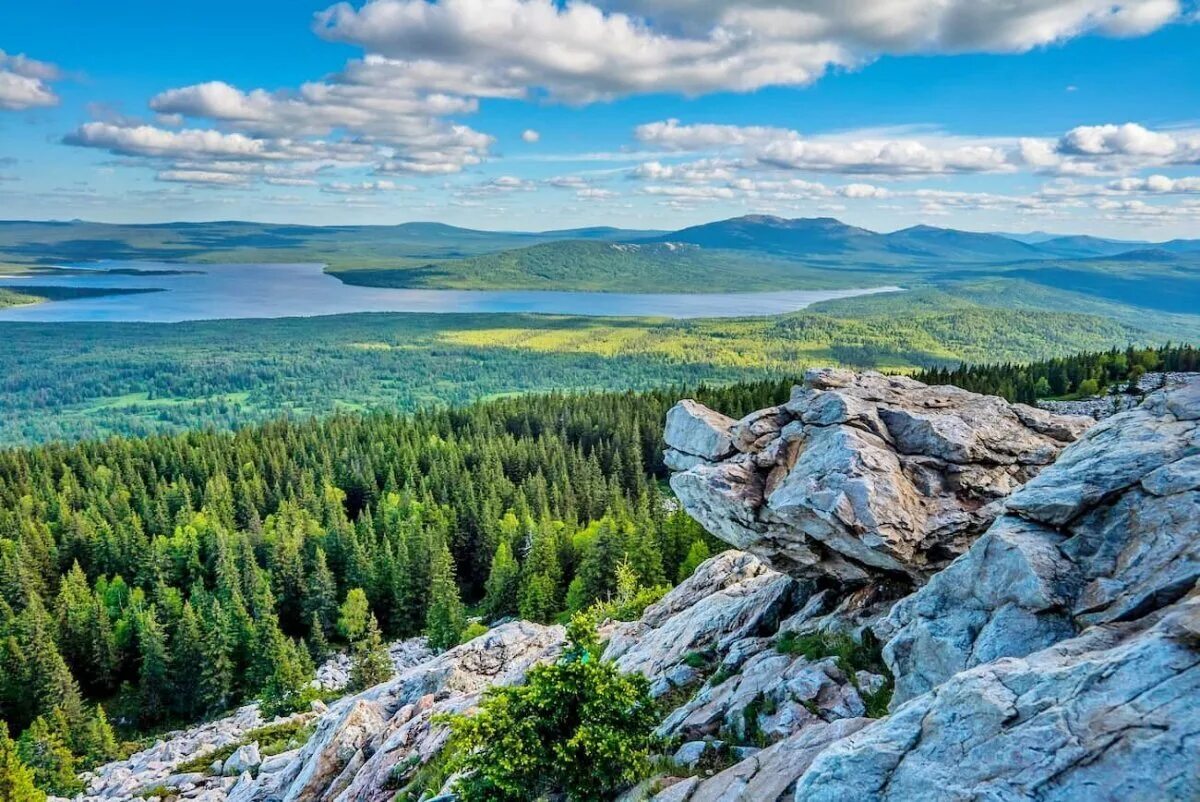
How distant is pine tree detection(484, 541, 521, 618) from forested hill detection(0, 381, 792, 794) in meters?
0.24

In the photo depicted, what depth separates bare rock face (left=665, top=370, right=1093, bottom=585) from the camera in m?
23.8

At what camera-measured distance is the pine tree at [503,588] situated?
82.3 m

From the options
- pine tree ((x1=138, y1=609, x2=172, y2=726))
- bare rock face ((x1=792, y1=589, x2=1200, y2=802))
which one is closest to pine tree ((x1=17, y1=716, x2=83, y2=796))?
pine tree ((x1=138, y1=609, x2=172, y2=726))

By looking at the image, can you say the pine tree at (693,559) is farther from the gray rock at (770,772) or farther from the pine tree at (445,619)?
the gray rock at (770,772)

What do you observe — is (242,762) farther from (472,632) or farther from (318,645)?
(318,645)

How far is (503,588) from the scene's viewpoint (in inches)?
3253

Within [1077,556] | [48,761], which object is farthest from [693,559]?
[48,761]

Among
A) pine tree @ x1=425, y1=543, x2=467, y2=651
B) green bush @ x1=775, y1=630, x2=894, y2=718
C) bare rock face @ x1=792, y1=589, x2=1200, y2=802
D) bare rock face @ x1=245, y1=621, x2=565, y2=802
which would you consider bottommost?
pine tree @ x1=425, y1=543, x2=467, y2=651

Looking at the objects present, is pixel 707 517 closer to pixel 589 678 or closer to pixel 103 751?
pixel 589 678

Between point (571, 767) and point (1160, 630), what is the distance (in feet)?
48.7

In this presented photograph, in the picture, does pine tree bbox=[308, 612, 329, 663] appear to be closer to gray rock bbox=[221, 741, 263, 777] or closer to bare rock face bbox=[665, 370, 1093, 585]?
gray rock bbox=[221, 741, 263, 777]

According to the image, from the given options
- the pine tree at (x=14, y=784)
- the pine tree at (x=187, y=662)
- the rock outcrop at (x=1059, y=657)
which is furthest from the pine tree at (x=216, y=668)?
the rock outcrop at (x=1059, y=657)

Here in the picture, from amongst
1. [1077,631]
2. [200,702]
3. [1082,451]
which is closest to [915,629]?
[1077,631]

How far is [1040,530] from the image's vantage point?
18391 millimetres
